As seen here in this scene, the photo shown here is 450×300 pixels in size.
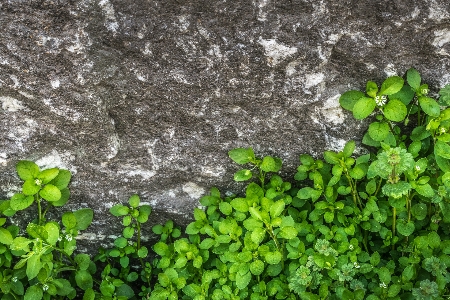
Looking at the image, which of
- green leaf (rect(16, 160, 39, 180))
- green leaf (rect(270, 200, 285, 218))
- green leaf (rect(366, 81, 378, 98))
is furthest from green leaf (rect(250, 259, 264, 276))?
green leaf (rect(16, 160, 39, 180))

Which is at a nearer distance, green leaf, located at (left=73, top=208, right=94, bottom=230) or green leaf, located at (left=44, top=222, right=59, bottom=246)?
green leaf, located at (left=44, top=222, right=59, bottom=246)

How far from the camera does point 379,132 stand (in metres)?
2.50

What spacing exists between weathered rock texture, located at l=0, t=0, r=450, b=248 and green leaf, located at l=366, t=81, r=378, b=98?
49 millimetres

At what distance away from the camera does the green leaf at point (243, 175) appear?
2629mm

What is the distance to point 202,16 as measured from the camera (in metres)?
2.24

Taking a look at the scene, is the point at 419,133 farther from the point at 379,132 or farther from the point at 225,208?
the point at 225,208

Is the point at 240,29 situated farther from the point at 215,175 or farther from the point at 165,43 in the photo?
the point at 215,175

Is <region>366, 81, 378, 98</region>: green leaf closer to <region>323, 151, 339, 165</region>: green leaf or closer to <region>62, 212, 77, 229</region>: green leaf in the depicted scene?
<region>323, 151, 339, 165</region>: green leaf

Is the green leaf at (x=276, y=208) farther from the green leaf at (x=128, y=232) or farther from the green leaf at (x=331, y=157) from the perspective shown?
the green leaf at (x=128, y=232)

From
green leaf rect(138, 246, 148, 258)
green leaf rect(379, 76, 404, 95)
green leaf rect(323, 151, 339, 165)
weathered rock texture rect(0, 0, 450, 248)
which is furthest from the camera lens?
green leaf rect(138, 246, 148, 258)

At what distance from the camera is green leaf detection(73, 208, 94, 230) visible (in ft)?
8.95

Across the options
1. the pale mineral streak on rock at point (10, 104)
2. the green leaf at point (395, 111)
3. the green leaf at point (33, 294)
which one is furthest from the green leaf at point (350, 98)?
the green leaf at point (33, 294)

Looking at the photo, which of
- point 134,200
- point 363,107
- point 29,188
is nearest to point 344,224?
point 363,107

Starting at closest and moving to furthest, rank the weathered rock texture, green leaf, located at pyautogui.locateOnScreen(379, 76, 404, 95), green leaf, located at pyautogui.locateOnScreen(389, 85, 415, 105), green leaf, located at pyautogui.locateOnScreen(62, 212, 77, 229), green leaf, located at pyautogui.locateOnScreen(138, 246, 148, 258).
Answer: the weathered rock texture → green leaf, located at pyautogui.locateOnScreen(379, 76, 404, 95) → green leaf, located at pyautogui.locateOnScreen(389, 85, 415, 105) → green leaf, located at pyautogui.locateOnScreen(62, 212, 77, 229) → green leaf, located at pyautogui.locateOnScreen(138, 246, 148, 258)
